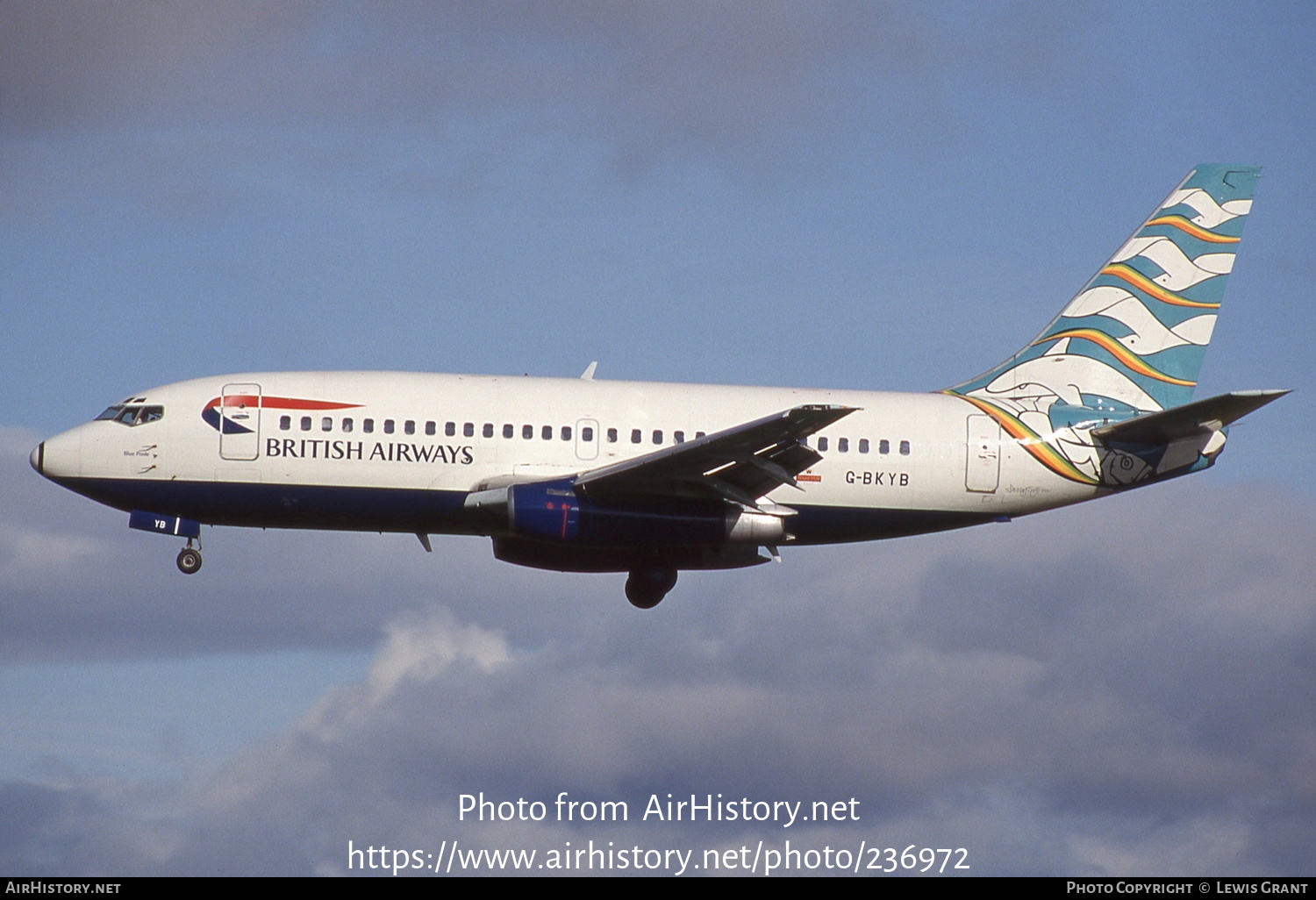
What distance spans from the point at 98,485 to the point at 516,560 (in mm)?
9837

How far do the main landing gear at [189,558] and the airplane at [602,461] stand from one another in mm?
33

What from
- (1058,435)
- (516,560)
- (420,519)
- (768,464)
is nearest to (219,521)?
(420,519)

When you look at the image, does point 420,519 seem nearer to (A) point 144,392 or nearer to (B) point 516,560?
(B) point 516,560

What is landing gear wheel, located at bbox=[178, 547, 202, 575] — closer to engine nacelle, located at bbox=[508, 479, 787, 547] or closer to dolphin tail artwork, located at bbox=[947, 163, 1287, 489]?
engine nacelle, located at bbox=[508, 479, 787, 547]

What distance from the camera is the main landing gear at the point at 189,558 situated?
3784 cm

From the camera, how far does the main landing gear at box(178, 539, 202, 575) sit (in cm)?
3784

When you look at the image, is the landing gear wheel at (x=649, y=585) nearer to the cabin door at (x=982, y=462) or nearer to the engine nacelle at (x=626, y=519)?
the engine nacelle at (x=626, y=519)

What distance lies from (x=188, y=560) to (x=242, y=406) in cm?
384

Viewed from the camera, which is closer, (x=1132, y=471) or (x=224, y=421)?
(x=224, y=421)

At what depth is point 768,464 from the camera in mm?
35469

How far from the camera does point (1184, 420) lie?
3800cm

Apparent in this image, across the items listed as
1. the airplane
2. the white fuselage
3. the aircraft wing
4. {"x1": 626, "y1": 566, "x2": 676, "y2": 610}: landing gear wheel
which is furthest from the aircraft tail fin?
{"x1": 626, "y1": 566, "x2": 676, "y2": 610}: landing gear wheel

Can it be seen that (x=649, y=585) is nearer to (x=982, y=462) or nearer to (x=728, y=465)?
(x=728, y=465)

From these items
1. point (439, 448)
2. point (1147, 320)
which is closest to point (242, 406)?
point (439, 448)
